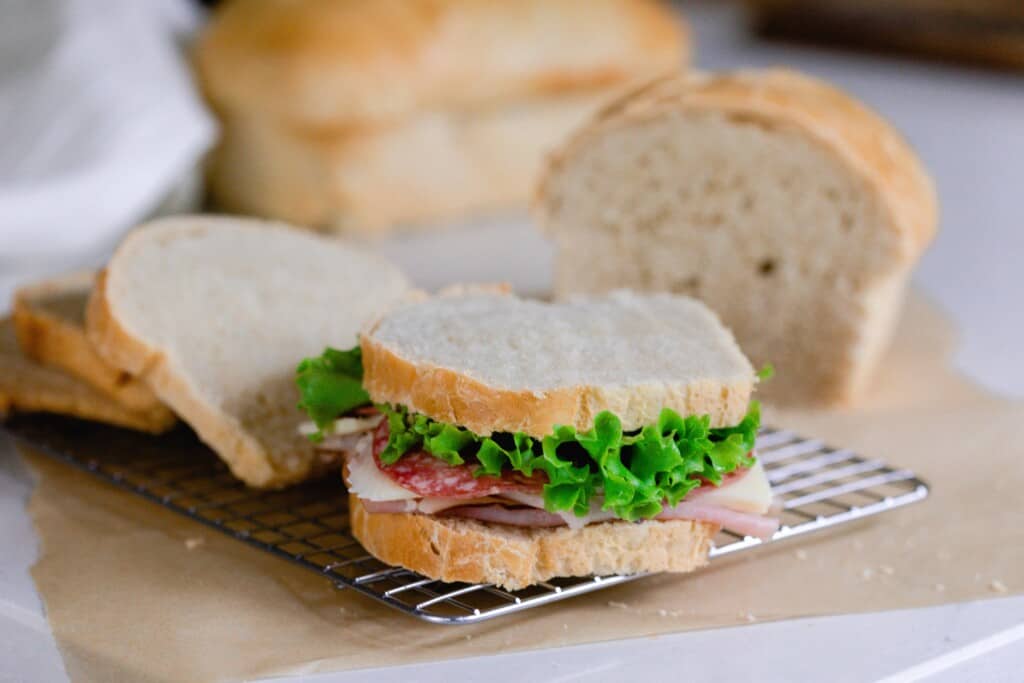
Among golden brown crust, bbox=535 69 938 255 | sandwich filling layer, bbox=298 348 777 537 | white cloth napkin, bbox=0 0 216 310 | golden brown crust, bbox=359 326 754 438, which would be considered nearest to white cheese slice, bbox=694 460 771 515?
sandwich filling layer, bbox=298 348 777 537

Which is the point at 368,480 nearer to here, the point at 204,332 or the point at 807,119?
the point at 204,332

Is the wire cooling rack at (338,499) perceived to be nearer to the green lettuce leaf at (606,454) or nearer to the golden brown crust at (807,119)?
the green lettuce leaf at (606,454)

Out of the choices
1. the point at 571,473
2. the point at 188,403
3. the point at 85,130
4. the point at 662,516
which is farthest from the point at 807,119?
the point at 85,130

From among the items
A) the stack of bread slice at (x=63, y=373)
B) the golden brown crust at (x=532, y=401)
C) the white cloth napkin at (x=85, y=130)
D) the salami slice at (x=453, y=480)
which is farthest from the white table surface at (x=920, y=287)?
the white cloth napkin at (x=85, y=130)

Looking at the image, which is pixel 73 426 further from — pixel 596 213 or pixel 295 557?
pixel 596 213

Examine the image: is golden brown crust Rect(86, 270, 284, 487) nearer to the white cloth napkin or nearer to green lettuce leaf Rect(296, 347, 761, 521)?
green lettuce leaf Rect(296, 347, 761, 521)

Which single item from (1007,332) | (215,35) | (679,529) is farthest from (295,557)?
(215,35)

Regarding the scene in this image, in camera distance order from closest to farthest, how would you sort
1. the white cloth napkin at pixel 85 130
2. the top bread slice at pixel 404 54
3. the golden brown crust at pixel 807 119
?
the golden brown crust at pixel 807 119 < the white cloth napkin at pixel 85 130 < the top bread slice at pixel 404 54
